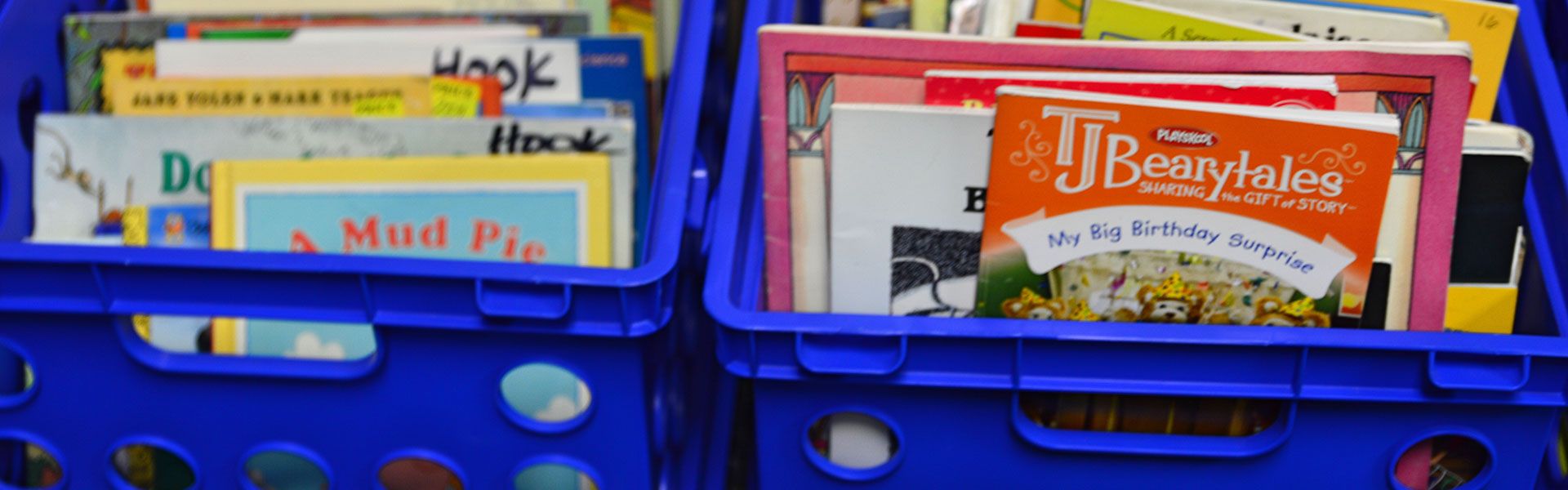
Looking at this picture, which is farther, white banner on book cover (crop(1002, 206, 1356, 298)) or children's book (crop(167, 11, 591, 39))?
children's book (crop(167, 11, 591, 39))

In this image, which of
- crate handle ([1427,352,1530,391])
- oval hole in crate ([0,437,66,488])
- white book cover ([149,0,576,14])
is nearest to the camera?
crate handle ([1427,352,1530,391])

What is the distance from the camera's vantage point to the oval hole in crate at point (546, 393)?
742mm

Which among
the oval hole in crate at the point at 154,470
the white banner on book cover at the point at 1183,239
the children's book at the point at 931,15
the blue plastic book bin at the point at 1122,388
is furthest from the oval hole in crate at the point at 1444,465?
the oval hole in crate at the point at 154,470

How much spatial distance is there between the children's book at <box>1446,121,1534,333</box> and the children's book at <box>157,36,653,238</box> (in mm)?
546

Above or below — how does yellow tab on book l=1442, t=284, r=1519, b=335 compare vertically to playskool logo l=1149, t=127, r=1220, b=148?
below

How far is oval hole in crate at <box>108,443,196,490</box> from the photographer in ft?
2.61

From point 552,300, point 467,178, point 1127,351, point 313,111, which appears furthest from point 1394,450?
point 313,111

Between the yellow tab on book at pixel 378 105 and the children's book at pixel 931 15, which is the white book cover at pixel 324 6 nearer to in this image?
the yellow tab on book at pixel 378 105

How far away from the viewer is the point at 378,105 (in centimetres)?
83

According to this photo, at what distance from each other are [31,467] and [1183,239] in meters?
0.81

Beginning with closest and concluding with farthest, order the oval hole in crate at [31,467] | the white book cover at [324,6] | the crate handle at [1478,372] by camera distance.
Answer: the crate handle at [1478,372], the oval hole in crate at [31,467], the white book cover at [324,6]

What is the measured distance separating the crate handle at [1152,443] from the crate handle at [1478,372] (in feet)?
0.26

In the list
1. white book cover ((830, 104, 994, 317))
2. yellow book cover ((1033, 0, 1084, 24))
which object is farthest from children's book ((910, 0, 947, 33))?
white book cover ((830, 104, 994, 317))

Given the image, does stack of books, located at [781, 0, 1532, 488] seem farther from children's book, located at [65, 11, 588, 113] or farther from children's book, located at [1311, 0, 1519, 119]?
children's book, located at [65, 11, 588, 113]
